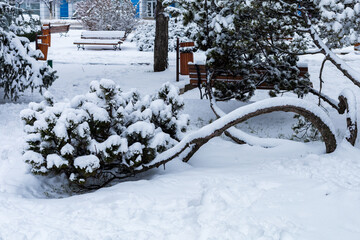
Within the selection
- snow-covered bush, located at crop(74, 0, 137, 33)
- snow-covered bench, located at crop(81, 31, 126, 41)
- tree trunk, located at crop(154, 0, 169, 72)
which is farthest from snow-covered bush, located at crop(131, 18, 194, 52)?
tree trunk, located at crop(154, 0, 169, 72)

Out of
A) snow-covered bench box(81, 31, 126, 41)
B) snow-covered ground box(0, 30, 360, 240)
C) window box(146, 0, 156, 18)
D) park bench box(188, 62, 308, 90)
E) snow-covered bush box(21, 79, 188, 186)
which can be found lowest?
snow-covered ground box(0, 30, 360, 240)

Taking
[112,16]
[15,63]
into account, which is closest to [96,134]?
[15,63]

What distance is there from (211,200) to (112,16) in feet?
81.9

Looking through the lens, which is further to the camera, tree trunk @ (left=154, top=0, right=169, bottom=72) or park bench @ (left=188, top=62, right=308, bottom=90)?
tree trunk @ (left=154, top=0, right=169, bottom=72)

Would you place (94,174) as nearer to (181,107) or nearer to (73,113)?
(73,113)

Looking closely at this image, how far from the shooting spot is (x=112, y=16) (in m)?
27.6

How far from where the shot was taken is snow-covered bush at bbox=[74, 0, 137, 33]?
2762cm

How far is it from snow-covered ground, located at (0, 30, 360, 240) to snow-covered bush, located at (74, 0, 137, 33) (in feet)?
73.3

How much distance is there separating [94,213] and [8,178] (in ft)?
4.95

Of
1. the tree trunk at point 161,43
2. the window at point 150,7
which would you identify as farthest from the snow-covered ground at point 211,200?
the window at point 150,7

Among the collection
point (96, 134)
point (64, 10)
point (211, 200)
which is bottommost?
point (211, 200)

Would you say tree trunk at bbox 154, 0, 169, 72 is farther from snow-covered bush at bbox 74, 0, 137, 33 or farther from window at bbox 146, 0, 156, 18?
window at bbox 146, 0, 156, 18

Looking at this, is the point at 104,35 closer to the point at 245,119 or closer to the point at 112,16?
the point at 112,16

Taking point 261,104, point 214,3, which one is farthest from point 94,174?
point 214,3
